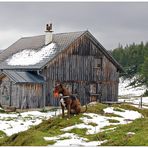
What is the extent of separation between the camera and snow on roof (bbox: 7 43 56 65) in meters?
36.8

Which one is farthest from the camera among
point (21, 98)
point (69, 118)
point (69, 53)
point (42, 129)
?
point (69, 53)

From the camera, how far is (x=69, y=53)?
37094 mm

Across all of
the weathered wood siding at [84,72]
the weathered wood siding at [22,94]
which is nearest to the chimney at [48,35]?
the weathered wood siding at [84,72]

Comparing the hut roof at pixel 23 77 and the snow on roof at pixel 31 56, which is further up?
the snow on roof at pixel 31 56

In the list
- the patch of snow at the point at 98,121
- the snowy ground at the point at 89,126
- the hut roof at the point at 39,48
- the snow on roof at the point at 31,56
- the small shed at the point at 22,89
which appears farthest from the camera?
the snow on roof at the point at 31,56

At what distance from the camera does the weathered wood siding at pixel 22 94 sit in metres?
33.7

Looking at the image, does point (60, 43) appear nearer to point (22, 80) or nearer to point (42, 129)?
point (22, 80)

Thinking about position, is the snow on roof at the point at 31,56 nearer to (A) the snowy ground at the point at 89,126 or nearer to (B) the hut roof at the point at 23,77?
(B) the hut roof at the point at 23,77

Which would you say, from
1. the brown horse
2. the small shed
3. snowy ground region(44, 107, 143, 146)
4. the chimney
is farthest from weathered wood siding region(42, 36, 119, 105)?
the brown horse

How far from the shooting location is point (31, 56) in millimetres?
38656

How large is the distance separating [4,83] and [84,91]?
7563 millimetres

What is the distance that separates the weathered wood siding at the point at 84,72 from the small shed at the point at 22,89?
1069mm

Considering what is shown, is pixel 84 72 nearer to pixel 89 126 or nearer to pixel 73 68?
pixel 73 68

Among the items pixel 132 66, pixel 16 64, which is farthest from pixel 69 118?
pixel 132 66
